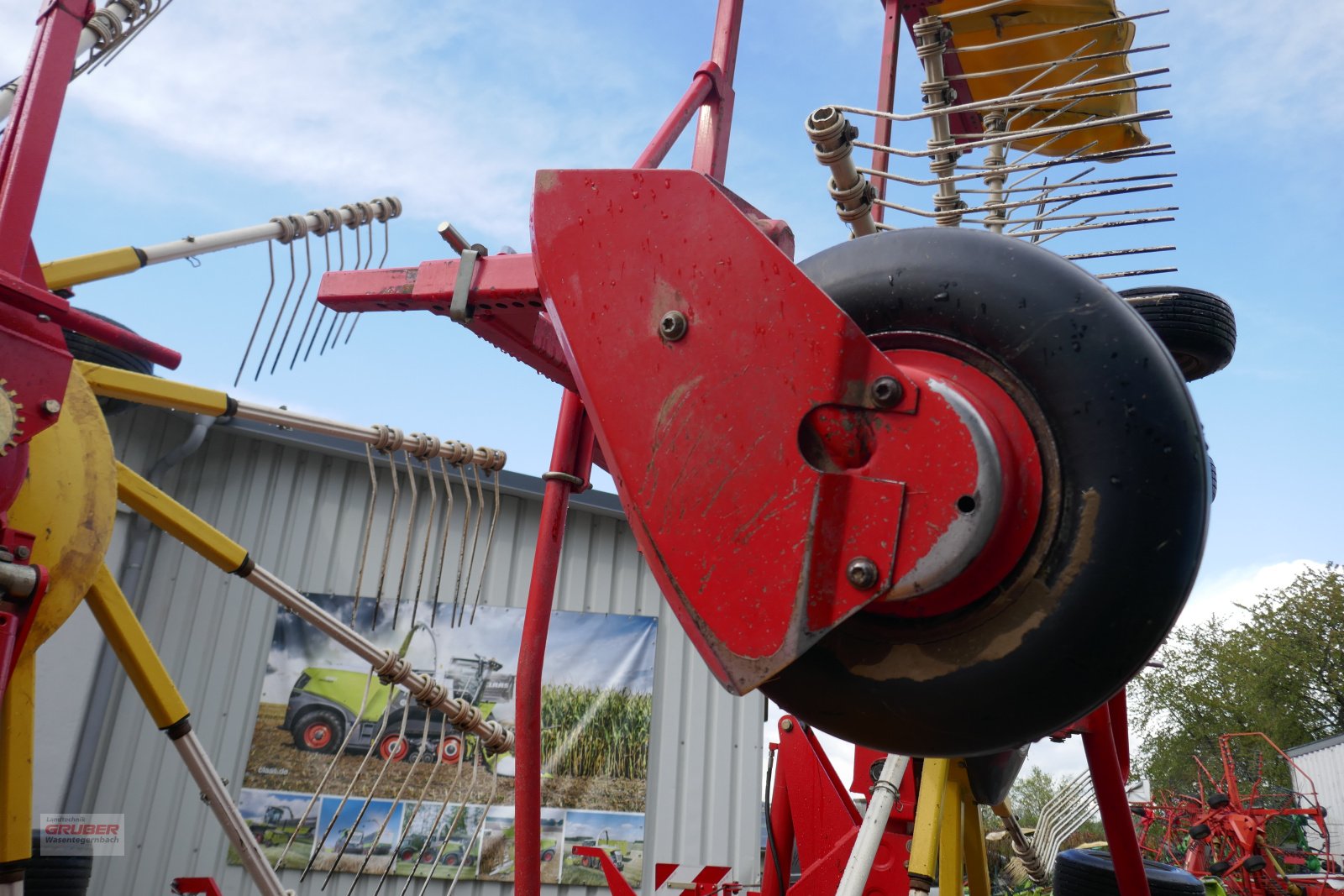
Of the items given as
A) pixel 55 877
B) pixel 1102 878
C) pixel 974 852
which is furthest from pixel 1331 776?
pixel 55 877

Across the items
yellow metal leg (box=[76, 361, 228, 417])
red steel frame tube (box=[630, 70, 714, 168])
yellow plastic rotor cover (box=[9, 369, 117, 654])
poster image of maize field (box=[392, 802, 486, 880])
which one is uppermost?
red steel frame tube (box=[630, 70, 714, 168])

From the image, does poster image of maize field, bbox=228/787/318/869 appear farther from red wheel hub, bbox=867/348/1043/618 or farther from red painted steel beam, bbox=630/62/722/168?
red wheel hub, bbox=867/348/1043/618

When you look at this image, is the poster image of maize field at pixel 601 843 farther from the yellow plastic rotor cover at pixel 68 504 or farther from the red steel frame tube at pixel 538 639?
the red steel frame tube at pixel 538 639

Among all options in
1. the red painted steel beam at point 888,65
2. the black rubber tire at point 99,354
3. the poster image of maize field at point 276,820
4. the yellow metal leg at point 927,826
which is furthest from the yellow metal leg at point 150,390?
the poster image of maize field at point 276,820

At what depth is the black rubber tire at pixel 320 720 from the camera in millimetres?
6434

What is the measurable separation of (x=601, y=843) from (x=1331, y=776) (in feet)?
62.2

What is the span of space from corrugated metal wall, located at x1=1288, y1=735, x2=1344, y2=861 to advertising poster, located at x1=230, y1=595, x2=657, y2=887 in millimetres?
18166

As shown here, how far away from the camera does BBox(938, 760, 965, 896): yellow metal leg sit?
2.12m

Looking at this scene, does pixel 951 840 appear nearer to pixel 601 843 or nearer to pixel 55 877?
pixel 55 877

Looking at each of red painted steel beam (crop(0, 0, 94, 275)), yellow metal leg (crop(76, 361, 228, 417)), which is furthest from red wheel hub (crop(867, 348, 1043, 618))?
yellow metal leg (crop(76, 361, 228, 417))

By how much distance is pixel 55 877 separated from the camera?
3.90 metres

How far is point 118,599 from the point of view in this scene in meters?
3.45

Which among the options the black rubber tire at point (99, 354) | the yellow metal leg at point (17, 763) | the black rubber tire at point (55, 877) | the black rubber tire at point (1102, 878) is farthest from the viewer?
the black rubber tire at point (99, 354)

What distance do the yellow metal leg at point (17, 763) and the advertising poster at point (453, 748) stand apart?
10.9 feet
